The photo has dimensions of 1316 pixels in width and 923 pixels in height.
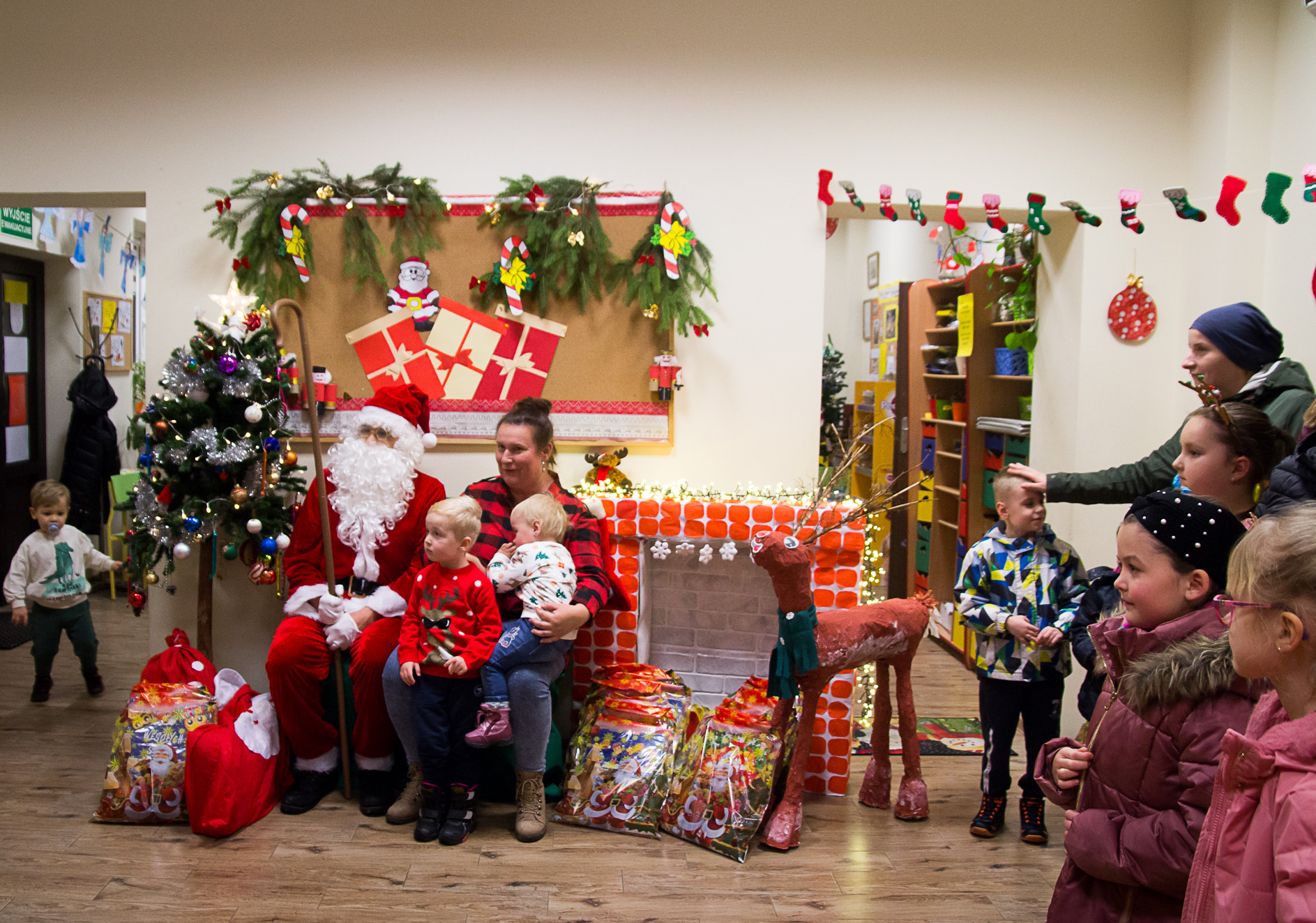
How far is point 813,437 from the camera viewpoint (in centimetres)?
405

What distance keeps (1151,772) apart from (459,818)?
2218mm

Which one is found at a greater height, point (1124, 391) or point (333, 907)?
point (1124, 391)

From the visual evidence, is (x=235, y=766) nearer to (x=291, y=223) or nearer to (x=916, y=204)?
(x=291, y=223)

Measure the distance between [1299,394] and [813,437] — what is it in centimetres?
180

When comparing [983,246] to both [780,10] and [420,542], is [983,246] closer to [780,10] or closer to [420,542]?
[780,10]

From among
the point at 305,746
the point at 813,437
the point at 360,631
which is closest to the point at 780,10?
the point at 813,437

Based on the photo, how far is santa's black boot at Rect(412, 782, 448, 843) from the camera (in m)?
3.14

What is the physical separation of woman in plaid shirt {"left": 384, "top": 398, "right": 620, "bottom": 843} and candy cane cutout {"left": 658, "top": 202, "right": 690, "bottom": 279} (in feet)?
2.47

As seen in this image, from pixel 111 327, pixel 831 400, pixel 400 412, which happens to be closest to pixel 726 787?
pixel 400 412

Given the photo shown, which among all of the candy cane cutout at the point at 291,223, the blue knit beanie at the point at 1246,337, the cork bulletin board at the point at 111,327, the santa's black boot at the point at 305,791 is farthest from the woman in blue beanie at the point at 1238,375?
the cork bulletin board at the point at 111,327

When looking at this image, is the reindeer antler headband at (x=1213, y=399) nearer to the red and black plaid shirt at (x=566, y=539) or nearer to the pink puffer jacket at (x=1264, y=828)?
the pink puffer jacket at (x=1264, y=828)

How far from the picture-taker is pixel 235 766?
3189 millimetres

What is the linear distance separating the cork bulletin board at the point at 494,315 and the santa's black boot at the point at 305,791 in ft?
4.67

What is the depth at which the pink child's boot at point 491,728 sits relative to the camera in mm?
3098
